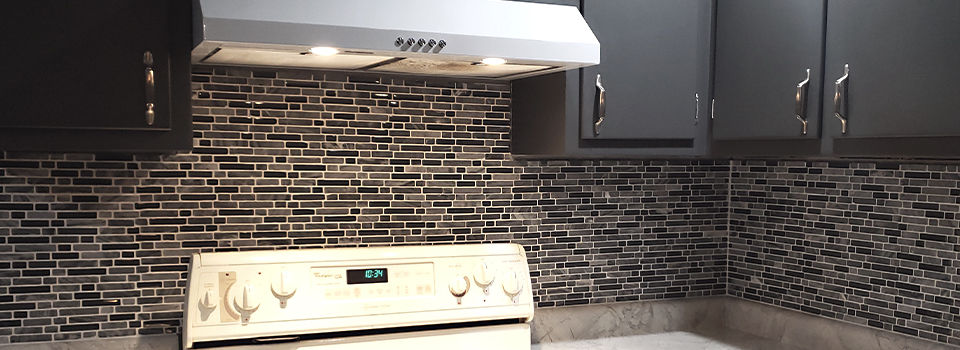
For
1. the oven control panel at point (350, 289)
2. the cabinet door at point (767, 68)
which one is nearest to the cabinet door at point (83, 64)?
the oven control panel at point (350, 289)

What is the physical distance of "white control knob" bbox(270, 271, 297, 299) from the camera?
1772 millimetres

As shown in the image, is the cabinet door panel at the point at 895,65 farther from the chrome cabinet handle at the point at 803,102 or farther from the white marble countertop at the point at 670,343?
the white marble countertop at the point at 670,343

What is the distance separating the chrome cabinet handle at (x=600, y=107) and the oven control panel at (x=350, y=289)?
0.38 m

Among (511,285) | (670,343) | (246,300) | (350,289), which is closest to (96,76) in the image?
(246,300)

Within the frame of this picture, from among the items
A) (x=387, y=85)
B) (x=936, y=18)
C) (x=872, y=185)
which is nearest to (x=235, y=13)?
(x=387, y=85)

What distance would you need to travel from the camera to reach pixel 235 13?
4.69 ft

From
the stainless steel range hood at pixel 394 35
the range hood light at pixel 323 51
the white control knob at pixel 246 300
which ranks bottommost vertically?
the white control knob at pixel 246 300

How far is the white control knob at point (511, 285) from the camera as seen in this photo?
1973 mm

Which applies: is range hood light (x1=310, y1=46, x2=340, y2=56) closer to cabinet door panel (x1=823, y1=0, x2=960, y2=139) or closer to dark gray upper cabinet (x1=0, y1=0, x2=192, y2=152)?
dark gray upper cabinet (x1=0, y1=0, x2=192, y2=152)

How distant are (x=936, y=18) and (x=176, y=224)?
1691 mm

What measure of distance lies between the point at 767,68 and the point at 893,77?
333mm

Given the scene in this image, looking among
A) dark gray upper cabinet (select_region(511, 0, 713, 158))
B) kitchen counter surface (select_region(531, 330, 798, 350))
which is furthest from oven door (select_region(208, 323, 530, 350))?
dark gray upper cabinet (select_region(511, 0, 713, 158))

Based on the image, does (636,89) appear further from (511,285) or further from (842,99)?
(511,285)

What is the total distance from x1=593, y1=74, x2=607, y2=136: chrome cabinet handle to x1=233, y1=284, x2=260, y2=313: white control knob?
88 cm
